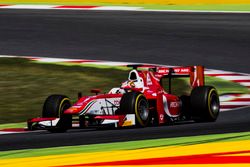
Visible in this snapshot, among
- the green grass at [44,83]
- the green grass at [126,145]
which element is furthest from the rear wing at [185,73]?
the green grass at [126,145]

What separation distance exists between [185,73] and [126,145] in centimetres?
351

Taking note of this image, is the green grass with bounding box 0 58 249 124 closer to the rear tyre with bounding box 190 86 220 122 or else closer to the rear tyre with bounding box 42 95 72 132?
the rear tyre with bounding box 42 95 72 132

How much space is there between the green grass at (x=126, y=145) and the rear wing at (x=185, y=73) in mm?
2621

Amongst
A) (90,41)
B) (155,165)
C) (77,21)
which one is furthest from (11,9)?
(155,165)

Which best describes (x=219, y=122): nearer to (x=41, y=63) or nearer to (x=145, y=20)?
(x=41, y=63)

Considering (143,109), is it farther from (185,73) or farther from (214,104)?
(185,73)

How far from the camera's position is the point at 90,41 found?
75.1ft

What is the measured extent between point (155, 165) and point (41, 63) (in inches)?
459

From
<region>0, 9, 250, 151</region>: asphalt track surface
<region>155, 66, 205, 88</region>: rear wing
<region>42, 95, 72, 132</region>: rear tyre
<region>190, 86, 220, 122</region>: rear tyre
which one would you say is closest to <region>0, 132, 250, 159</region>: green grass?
<region>42, 95, 72, 132</region>: rear tyre

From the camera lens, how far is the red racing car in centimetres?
1154

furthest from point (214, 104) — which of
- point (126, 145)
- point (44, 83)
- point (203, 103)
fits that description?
point (44, 83)

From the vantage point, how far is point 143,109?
38.6 feet

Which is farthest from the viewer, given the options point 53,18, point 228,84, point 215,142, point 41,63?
point 53,18

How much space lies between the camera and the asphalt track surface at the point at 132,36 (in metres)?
20.6
